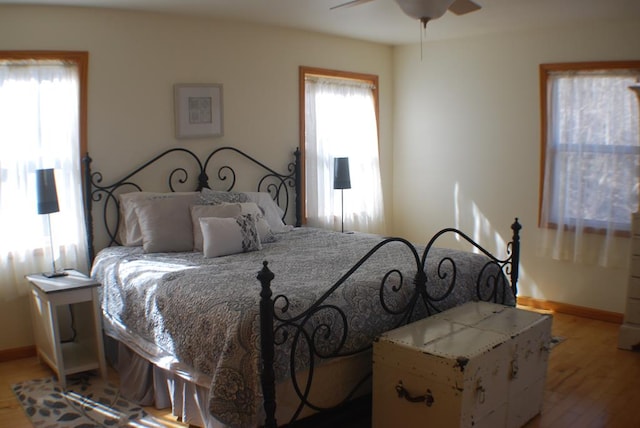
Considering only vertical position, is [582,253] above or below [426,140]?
below

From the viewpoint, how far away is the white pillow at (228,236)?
377 centimetres

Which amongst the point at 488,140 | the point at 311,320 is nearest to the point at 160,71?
the point at 311,320

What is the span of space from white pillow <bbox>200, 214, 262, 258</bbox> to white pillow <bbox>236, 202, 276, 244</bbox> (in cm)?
18

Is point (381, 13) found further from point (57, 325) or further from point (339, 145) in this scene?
point (57, 325)

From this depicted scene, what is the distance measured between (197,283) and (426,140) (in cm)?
359

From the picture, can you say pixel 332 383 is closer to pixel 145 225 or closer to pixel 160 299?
pixel 160 299

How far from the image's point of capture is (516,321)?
9.68 ft

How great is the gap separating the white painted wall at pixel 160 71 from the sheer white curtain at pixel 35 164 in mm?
140

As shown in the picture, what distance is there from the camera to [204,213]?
4.05m

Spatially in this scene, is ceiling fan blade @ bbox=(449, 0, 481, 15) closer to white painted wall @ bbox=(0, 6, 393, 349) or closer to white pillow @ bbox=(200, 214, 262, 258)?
white pillow @ bbox=(200, 214, 262, 258)

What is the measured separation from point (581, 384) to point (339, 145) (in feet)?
9.90

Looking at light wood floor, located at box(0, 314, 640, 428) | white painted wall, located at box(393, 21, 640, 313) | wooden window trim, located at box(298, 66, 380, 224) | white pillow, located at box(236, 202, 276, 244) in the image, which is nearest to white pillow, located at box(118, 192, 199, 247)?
white pillow, located at box(236, 202, 276, 244)

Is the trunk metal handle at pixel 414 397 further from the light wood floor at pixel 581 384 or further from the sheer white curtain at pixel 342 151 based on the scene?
the sheer white curtain at pixel 342 151

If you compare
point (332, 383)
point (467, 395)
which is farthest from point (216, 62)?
point (467, 395)
